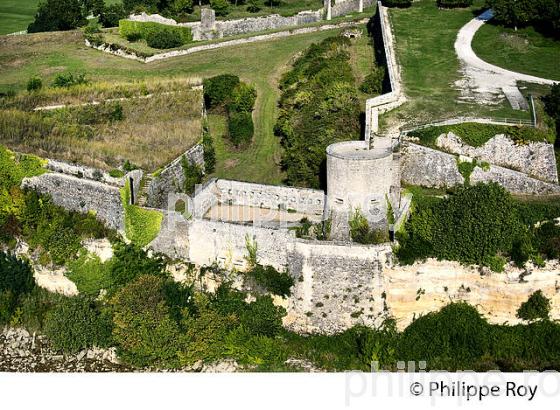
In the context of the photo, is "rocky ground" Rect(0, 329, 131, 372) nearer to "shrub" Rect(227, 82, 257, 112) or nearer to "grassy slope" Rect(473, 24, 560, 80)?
"shrub" Rect(227, 82, 257, 112)

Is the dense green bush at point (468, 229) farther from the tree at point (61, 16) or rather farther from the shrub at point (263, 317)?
the tree at point (61, 16)

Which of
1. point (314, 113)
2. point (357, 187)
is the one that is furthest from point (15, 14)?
point (357, 187)

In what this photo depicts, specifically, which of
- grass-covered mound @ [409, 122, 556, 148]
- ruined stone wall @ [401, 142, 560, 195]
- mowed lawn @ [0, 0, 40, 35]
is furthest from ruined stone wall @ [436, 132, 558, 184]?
mowed lawn @ [0, 0, 40, 35]

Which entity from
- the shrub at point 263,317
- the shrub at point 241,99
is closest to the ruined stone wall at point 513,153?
the shrub at point 263,317

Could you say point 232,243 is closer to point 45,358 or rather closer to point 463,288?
point 45,358

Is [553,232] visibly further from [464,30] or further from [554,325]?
[464,30]

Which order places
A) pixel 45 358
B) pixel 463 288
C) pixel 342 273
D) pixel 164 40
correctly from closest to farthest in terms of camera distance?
pixel 463 288
pixel 342 273
pixel 45 358
pixel 164 40

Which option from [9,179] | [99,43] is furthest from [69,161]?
[99,43]
